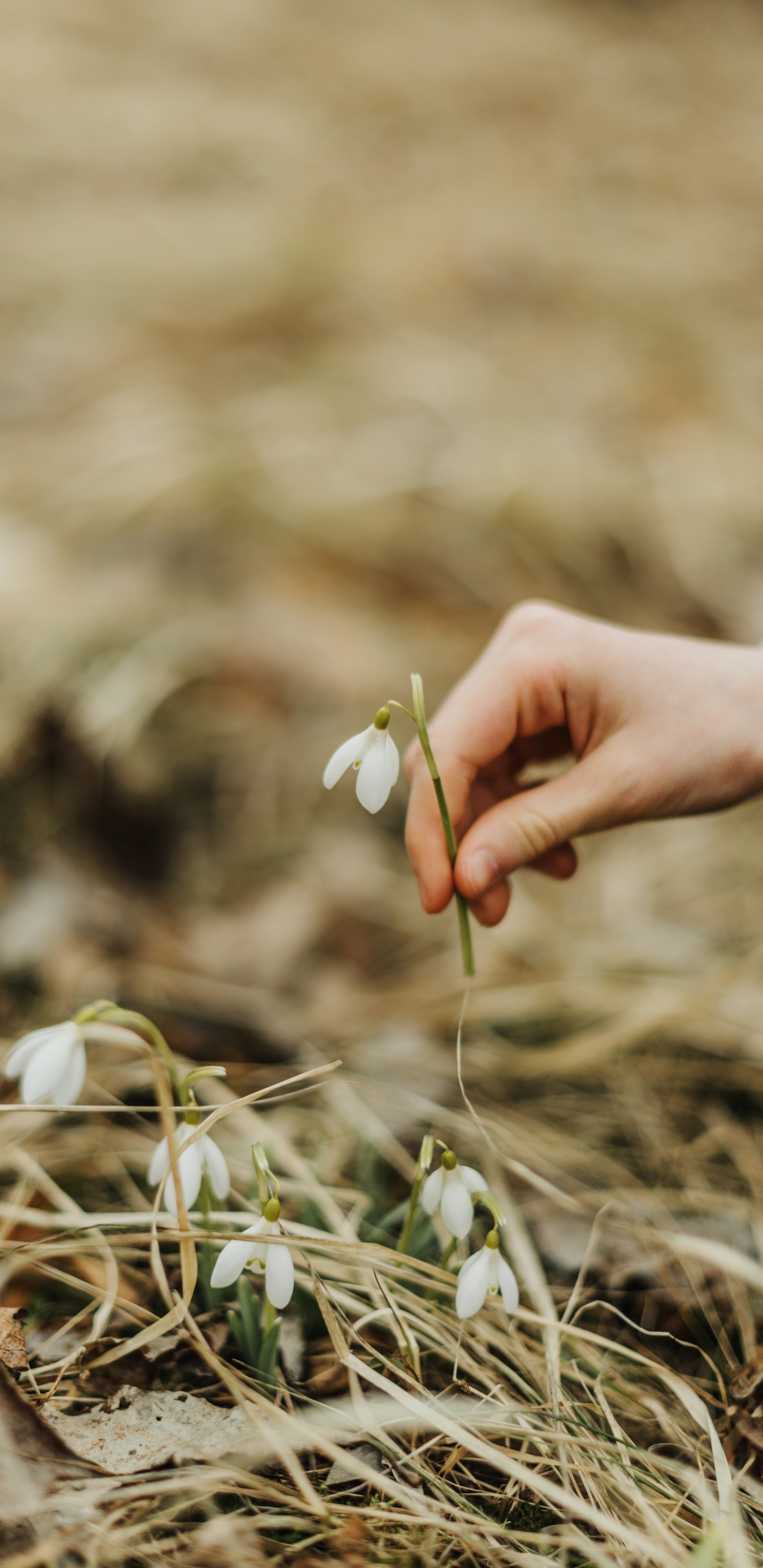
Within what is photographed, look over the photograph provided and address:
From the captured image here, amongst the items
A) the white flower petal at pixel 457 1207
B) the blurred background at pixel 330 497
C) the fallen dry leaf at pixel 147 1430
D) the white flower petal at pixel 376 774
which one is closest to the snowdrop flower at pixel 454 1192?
the white flower petal at pixel 457 1207

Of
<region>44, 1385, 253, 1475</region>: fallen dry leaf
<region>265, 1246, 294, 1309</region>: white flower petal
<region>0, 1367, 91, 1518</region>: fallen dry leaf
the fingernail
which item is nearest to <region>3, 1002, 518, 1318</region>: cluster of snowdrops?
<region>265, 1246, 294, 1309</region>: white flower petal

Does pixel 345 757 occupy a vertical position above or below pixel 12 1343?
above

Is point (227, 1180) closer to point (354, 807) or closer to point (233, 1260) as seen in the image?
point (233, 1260)

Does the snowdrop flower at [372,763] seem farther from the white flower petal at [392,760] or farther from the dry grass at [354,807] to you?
the dry grass at [354,807]

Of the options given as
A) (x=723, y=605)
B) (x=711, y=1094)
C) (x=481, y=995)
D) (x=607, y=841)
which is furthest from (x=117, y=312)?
(x=711, y=1094)

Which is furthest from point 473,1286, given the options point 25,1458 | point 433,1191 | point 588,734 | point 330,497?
point 330,497

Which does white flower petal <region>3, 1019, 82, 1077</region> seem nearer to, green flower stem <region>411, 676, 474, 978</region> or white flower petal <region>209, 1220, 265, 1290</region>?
white flower petal <region>209, 1220, 265, 1290</region>
